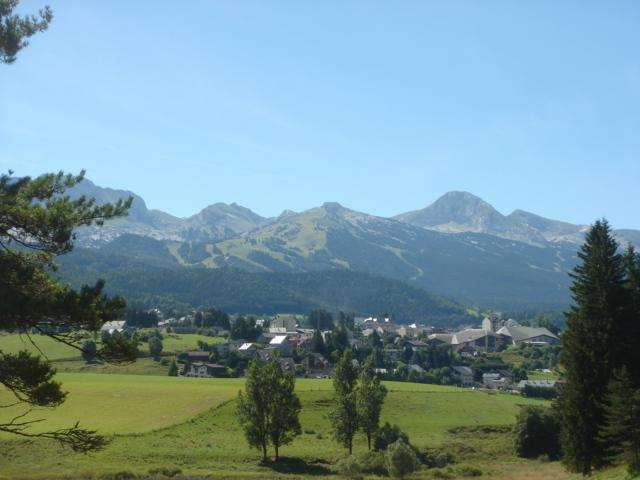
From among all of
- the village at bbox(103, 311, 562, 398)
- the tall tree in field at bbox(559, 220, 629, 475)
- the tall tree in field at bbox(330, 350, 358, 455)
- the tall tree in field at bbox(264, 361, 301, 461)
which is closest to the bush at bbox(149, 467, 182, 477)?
the tall tree in field at bbox(264, 361, 301, 461)

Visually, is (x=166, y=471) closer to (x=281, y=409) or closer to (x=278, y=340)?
(x=281, y=409)

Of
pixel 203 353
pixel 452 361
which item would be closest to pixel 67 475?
pixel 203 353

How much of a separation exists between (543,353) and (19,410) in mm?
130645

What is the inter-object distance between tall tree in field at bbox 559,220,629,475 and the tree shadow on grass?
77.6 feet

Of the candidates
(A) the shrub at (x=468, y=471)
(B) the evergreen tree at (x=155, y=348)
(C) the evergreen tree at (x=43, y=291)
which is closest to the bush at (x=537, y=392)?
(A) the shrub at (x=468, y=471)

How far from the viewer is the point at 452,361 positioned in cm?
15138

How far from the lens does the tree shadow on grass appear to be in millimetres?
52094

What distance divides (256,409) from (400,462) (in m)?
14.4

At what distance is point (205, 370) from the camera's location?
107688mm

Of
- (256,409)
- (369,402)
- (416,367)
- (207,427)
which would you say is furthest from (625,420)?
(416,367)

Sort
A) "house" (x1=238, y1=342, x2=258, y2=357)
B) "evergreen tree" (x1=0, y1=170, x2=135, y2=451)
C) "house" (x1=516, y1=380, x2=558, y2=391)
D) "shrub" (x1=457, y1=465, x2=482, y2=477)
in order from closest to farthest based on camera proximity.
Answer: "evergreen tree" (x1=0, y1=170, x2=135, y2=451), "shrub" (x1=457, y1=465, x2=482, y2=477), "house" (x1=516, y1=380, x2=558, y2=391), "house" (x1=238, y1=342, x2=258, y2=357)

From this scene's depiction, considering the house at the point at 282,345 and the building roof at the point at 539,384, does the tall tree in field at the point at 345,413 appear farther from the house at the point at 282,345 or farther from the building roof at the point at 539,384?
the house at the point at 282,345

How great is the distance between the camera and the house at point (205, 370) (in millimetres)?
106625

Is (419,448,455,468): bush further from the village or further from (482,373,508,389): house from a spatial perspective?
(482,373,508,389): house
